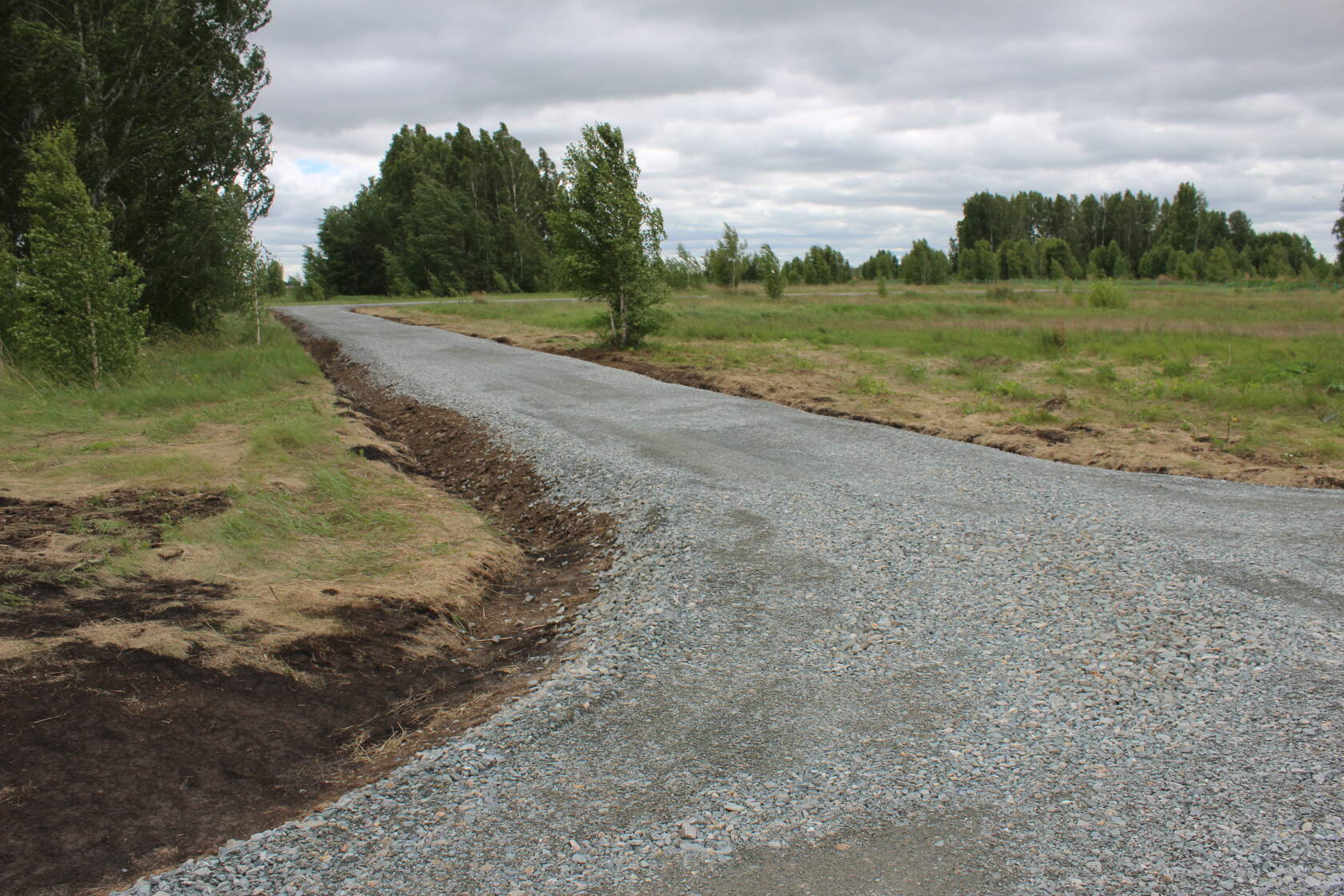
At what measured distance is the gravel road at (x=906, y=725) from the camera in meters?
2.74

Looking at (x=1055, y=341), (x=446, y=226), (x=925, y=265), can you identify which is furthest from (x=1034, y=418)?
(x=925, y=265)

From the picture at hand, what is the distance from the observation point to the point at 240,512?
20.7 ft

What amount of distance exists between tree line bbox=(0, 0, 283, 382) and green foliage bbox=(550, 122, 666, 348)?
8408mm

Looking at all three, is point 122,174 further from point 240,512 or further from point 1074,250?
point 1074,250

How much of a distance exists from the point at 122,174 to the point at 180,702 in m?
18.1

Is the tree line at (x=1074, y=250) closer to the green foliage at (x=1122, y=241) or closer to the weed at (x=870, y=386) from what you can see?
the green foliage at (x=1122, y=241)

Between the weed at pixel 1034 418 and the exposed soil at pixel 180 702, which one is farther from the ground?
the weed at pixel 1034 418

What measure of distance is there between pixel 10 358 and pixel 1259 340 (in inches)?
960

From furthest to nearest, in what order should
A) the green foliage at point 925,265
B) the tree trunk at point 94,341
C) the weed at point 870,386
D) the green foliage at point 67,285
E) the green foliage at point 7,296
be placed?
the green foliage at point 925,265, the green foliage at point 7,296, the weed at point 870,386, the tree trunk at point 94,341, the green foliage at point 67,285

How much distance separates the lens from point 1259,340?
59.1 ft

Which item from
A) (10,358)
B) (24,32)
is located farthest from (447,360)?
(24,32)

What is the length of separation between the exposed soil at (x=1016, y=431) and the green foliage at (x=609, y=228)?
2.62 metres

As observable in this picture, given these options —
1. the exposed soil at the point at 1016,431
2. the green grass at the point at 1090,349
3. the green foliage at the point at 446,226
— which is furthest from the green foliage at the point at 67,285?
the green foliage at the point at 446,226

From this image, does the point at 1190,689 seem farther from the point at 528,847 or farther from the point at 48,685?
the point at 48,685
